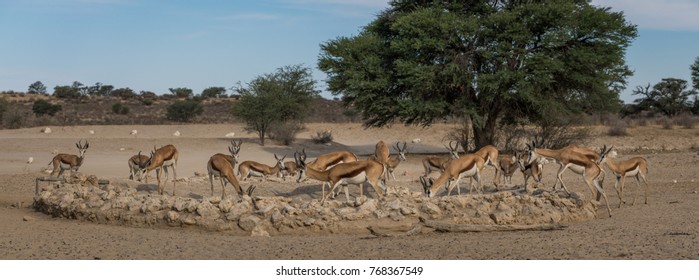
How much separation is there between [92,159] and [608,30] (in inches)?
757

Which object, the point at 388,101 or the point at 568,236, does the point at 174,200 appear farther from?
the point at 388,101

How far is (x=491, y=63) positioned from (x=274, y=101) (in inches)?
523

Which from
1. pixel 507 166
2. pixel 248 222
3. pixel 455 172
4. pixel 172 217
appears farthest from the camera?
pixel 507 166

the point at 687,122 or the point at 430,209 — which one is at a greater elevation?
the point at 687,122

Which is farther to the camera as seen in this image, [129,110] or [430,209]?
[129,110]

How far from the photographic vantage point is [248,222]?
13.3 m

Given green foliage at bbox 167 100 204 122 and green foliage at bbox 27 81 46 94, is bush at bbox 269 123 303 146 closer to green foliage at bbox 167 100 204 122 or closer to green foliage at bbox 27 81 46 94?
green foliage at bbox 167 100 204 122

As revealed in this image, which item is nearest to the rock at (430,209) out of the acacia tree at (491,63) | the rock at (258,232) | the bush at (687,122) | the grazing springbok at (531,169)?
the rock at (258,232)

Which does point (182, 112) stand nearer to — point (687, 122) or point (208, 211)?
point (687, 122)

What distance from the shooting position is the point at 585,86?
106ft

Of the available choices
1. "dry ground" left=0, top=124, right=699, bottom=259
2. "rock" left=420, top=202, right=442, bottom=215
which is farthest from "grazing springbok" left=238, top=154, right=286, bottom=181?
"rock" left=420, top=202, right=442, bottom=215

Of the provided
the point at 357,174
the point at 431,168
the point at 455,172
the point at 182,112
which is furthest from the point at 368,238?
the point at 182,112

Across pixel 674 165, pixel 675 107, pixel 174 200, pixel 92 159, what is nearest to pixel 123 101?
pixel 675 107

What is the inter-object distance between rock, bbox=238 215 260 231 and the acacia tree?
1768 centimetres
